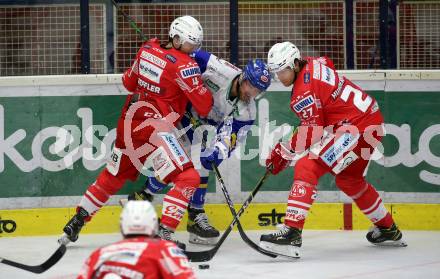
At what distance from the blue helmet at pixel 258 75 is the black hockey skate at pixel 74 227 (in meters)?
1.29

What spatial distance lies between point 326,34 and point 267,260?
247 centimetres

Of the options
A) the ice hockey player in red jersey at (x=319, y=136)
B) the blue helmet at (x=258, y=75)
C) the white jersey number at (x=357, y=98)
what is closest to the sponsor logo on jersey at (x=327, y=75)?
the ice hockey player in red jersey at (x=319, y=136)

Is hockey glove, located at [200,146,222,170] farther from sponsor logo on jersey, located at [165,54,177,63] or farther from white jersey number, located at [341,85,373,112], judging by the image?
white jersey number, located at [341,85,373,112]

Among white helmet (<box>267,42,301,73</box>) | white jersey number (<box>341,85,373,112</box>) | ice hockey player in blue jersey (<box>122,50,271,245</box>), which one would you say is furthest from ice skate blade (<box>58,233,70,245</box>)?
white jersey number (<box>341,85,373,112</box>)

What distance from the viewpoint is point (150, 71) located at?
23.7 ft

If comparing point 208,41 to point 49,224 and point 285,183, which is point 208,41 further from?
point 49,224

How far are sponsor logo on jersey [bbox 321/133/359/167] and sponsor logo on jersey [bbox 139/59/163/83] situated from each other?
1083 millimetres

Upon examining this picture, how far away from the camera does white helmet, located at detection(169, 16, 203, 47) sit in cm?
723

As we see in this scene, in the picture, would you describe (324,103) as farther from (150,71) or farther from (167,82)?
(150,71)

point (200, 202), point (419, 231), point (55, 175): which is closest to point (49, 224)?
point (55, 175)

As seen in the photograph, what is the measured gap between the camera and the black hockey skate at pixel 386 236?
7.48 meters

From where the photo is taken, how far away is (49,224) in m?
8.00

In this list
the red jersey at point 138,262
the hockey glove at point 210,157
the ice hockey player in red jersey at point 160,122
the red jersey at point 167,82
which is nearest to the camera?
the red jersey at point 138,262

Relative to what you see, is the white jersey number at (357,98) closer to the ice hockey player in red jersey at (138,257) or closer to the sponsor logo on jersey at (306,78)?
the sponsor logo on jersey at (306,78)
